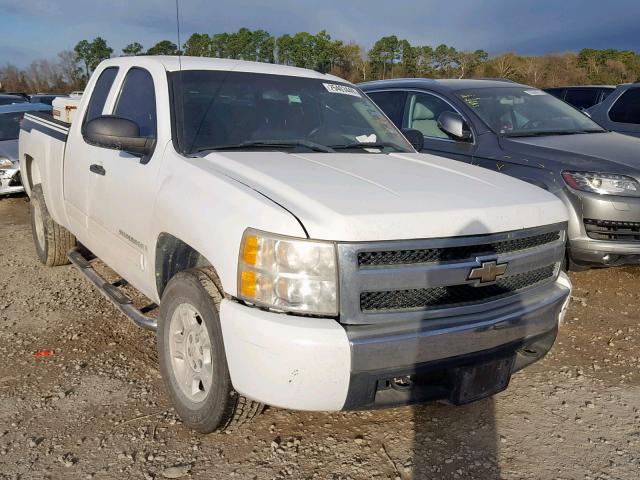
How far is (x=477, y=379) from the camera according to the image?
Result: 8.80ft

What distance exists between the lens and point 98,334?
167 inches

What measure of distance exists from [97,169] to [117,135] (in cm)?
70

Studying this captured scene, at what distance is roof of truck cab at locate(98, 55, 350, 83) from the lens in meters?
3.80

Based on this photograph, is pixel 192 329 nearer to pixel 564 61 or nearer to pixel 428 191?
pixel 428 191

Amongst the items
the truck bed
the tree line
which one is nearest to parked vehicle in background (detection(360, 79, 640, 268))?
the truck bed

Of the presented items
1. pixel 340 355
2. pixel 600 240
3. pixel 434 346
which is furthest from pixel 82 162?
pixel 600 240

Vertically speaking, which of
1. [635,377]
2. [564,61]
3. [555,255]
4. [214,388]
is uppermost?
[564,61]

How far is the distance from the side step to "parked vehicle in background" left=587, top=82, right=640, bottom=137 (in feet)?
21.6

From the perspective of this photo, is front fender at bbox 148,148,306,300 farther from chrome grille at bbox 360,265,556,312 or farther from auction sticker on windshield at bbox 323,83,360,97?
auction sticker on windshield at bbox 323,83,360,97

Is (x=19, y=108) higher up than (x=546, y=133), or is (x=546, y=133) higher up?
(x=19, y=108)

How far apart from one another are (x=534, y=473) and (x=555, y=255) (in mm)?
1065

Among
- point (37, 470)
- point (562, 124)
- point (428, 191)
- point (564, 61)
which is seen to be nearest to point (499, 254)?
point (428, 191)

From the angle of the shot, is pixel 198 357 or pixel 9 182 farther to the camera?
pixel 9 182

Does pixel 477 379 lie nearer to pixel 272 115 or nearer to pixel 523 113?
pixel 272 115
